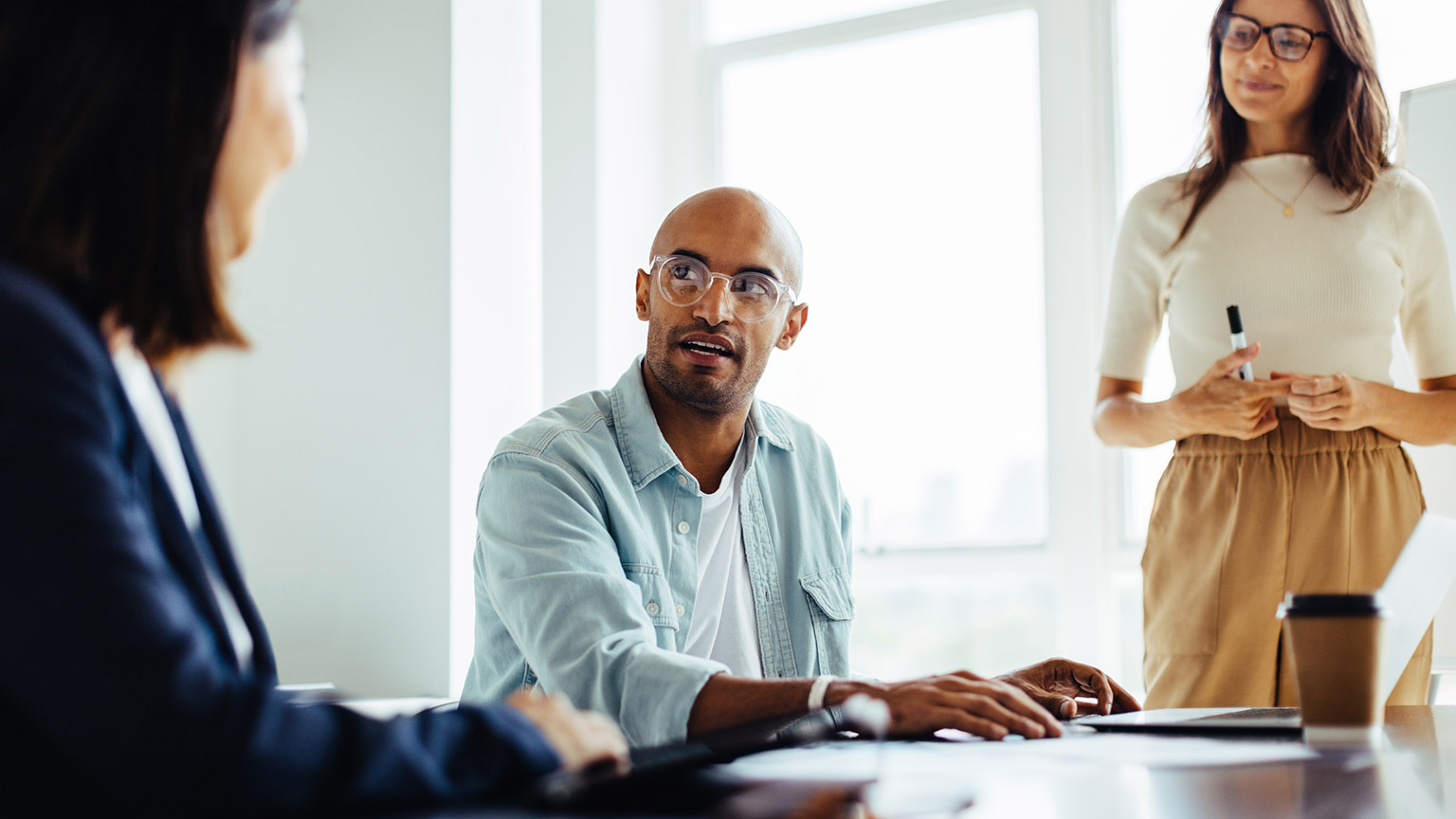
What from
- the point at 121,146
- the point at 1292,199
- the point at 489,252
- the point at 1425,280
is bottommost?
the point at 121,146

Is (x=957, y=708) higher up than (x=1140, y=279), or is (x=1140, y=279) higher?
(x=1140, y=279)

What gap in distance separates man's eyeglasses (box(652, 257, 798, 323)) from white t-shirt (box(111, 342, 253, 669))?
39.4 inches

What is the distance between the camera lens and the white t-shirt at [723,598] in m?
1.65

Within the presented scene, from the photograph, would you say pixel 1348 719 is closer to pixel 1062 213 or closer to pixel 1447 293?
pixel 1447 293

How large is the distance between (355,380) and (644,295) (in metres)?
1.47

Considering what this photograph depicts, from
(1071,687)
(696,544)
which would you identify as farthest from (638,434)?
(1071,687)

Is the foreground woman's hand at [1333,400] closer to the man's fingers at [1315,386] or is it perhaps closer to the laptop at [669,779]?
the man's fingers at [1315,386]

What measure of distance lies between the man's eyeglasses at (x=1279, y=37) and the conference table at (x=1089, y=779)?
4.62 ft

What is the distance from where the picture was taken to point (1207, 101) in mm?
2248

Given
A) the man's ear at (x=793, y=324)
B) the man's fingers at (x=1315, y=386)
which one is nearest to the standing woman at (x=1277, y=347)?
the man's fingers at (x=1315, y=386)

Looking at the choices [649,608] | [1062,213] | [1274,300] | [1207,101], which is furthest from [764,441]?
[1062,213]

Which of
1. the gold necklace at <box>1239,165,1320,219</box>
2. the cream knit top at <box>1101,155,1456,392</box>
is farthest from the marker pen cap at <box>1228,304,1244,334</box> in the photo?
the gold necklace at <box>1239,165,1320,219</box>

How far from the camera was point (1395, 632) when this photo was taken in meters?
1.12

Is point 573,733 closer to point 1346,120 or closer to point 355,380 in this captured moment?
point 1346,120
